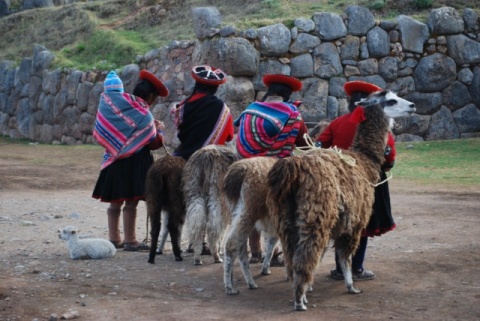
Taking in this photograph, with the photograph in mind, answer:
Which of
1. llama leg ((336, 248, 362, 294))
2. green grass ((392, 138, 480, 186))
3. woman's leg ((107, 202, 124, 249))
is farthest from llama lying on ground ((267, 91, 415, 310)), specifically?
green grass ((392, 138, 480, 186))

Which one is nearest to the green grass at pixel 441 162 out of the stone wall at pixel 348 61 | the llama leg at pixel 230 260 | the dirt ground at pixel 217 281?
the stone wall at pixel 348 61

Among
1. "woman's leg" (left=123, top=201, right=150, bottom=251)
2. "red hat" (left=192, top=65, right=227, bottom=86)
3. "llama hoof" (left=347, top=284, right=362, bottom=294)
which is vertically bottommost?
"woman's leg" (left=123, top=201, right=150, bottom=251)

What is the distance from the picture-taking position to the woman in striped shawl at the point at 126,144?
29.1 ft

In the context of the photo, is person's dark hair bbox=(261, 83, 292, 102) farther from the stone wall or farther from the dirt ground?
the stone wall

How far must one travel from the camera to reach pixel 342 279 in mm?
7535

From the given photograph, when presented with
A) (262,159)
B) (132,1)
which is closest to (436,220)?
(262,159)

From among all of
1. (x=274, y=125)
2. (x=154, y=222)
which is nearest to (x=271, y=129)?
(x=274, y=125)

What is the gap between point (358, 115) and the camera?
7328 mm

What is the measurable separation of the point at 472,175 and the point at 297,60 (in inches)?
205

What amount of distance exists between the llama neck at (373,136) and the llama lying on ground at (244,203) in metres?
0.82

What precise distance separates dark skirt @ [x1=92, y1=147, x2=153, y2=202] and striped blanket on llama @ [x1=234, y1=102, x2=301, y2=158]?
1.55m

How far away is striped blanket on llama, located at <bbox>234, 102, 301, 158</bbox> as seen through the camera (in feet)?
25.3

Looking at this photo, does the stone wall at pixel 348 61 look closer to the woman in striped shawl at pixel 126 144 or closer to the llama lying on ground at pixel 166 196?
the woman in striped shawl at pixel 126 144

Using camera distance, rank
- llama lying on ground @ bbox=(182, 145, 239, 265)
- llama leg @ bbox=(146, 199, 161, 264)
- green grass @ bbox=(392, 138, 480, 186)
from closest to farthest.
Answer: llama lying on ground @ bbox=(182, 145, 239, 265)
llama leg @ bbox=(146, 199, 161, 264)
green grass @ bbox=(392, 138, 480, 186)
